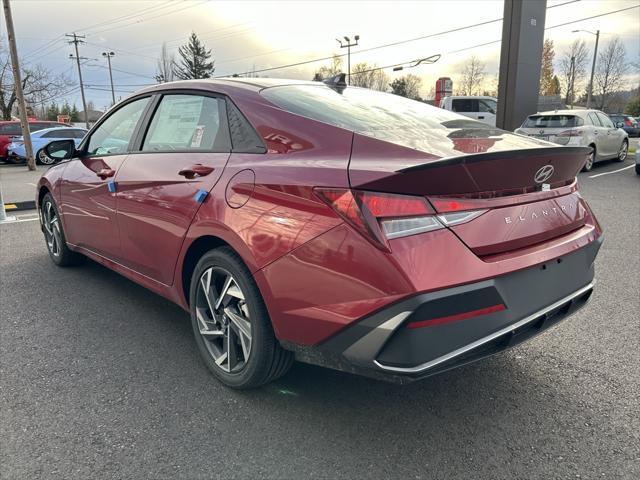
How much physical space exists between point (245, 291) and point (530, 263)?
1.27m

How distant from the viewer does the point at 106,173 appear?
3.54 metres

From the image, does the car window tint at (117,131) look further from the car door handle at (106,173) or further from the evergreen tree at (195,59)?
the evergreen tree at (195,59)

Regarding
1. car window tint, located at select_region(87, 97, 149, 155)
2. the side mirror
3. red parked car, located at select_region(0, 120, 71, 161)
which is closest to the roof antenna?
car window tint, located at select_region(87, 97, 149, 155)

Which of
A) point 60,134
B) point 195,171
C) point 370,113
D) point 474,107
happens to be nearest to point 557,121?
point 474,107

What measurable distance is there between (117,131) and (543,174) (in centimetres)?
304

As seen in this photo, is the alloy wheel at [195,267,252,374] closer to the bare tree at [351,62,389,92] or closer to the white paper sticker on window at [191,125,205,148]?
the white paper sticker on window at [191,125,205,148]

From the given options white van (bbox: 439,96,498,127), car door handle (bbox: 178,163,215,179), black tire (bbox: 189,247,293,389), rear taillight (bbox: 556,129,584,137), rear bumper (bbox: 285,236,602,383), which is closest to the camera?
rear bumper (bbox: 285,236,602,383)

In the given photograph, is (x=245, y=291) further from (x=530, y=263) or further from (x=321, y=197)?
(x=530, y=263)

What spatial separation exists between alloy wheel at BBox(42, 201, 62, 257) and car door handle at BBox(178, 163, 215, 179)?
Answer: 2524 mm

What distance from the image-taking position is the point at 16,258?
5242 mm

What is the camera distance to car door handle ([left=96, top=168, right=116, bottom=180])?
3.47 m

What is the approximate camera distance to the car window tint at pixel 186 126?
2.73 metres

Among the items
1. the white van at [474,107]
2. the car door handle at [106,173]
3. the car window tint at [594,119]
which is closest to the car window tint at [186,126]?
the car door handle at [106,173]

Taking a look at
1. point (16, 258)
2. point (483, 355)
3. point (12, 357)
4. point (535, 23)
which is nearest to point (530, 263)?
point (483, 355)
